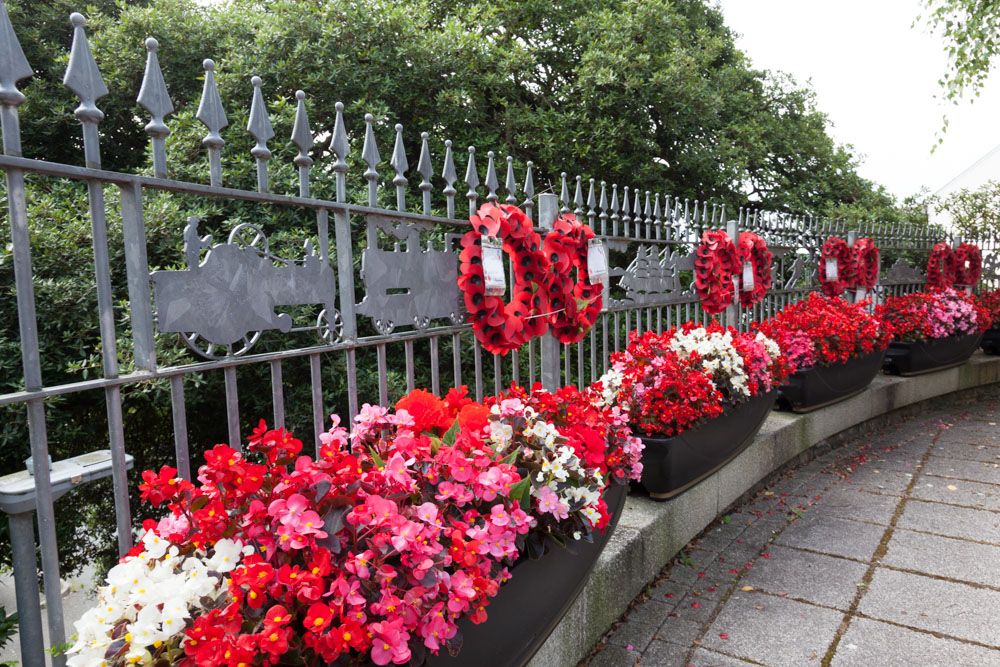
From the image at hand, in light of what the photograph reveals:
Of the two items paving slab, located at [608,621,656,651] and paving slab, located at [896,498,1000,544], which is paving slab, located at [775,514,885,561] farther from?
paving slab, located at [608,621,656,651]

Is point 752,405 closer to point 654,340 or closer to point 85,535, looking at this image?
point 654,340

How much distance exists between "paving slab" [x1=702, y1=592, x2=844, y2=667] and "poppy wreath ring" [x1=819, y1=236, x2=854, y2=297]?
4.25 metres

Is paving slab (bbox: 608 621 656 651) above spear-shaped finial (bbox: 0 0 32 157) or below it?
below

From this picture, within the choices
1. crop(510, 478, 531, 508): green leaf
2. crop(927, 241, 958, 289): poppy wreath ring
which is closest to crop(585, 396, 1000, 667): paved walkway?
crop(510, 478, 531, 508): green leaf

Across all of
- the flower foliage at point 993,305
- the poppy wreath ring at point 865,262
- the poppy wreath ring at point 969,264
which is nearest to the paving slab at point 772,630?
the poppy wreath ring at point 865,262

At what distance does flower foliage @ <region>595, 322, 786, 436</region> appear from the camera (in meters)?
3.18

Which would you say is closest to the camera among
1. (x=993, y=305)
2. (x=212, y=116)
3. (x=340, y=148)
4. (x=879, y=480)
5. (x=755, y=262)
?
(x=212, y=116)

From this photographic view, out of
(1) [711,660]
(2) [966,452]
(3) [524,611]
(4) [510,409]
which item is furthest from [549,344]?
(2) [966,452]

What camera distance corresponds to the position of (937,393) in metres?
6.73

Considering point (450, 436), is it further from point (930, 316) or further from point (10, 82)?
point (930, 316)

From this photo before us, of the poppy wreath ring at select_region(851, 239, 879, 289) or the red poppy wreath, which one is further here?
the poppy wreath ring at select_region(851, 239, 879, 289)

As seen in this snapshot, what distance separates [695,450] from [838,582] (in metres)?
0.86

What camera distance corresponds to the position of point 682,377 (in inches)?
130

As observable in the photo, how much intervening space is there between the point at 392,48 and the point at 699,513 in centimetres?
503
